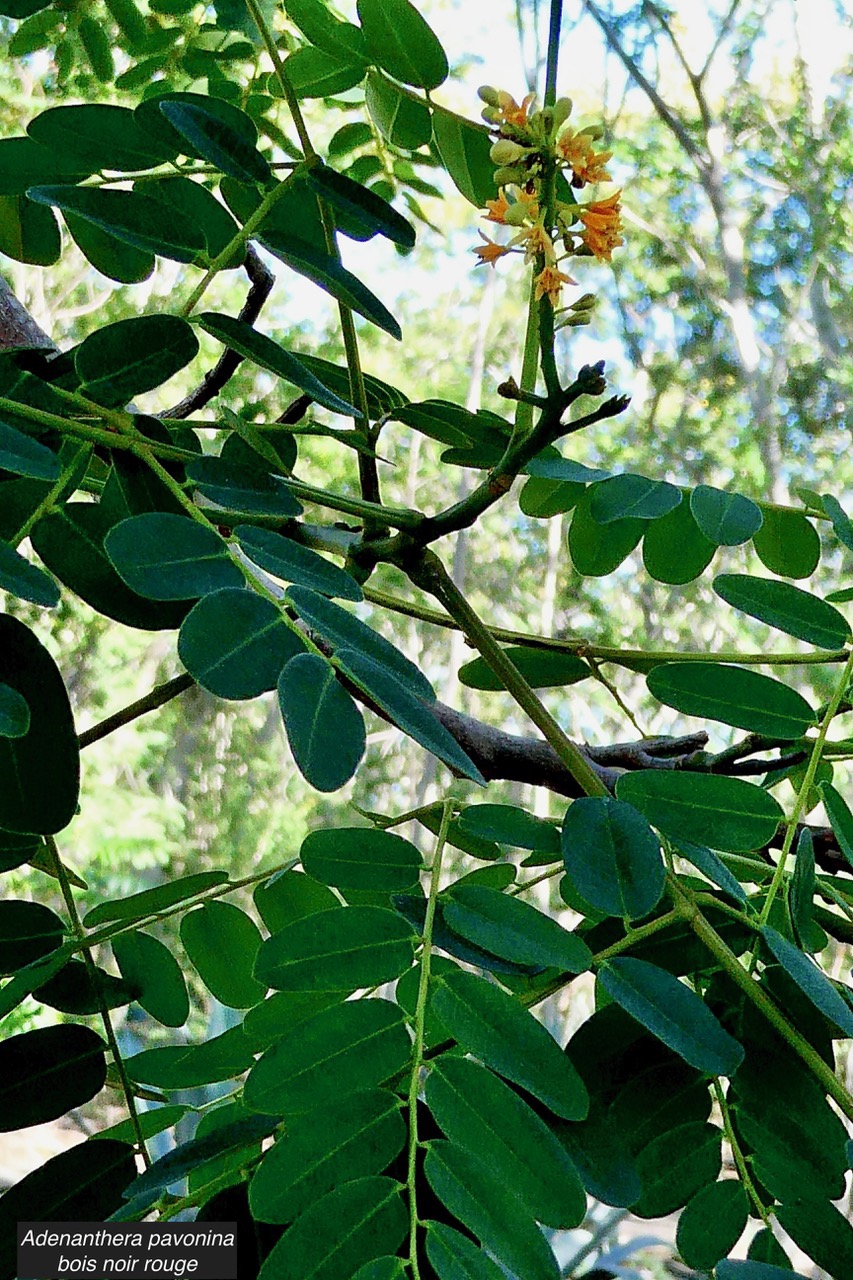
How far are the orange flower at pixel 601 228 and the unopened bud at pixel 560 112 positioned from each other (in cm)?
2

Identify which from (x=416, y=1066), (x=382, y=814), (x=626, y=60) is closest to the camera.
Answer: (x=416, y=1066)

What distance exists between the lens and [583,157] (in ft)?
0.85

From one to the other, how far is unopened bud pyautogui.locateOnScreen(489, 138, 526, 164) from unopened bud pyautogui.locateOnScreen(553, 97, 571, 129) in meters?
0.01

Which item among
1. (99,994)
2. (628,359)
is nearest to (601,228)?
(99,994)

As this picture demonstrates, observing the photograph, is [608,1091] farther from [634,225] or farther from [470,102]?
[634,225]

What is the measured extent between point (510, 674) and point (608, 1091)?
10 centimetres

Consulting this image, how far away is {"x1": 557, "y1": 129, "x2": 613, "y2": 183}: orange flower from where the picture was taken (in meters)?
0.26

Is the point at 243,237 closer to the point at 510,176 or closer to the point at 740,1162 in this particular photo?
the point at 510,176

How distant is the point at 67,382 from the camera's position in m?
0.28

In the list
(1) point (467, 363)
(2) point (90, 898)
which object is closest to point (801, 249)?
(1) point (467, 363)

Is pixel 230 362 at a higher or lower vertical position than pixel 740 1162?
higher

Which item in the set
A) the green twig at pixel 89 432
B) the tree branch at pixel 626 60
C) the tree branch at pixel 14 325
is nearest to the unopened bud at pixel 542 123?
the green twig at pixel 89 432

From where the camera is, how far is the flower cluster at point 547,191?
24cm

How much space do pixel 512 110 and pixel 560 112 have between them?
0.4 inches
